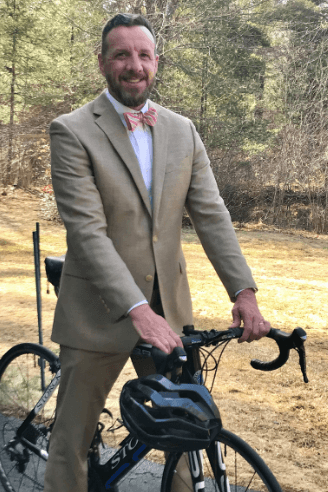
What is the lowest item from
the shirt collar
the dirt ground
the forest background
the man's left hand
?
the dirt ground

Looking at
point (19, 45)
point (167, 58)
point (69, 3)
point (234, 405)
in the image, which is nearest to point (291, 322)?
point (234, 405)

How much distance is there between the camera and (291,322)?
7254 millimetres

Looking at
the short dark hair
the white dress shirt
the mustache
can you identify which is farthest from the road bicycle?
the short dark hair

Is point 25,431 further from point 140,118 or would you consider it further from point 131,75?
point 131,75

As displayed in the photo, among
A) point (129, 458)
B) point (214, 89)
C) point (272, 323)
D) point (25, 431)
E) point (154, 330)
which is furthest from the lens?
point (214, 89)

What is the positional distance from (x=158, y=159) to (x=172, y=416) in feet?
3.12

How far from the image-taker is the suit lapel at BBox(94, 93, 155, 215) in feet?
6.49

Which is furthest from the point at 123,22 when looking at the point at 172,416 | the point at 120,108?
the point at 172,416

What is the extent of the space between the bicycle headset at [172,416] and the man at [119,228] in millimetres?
332

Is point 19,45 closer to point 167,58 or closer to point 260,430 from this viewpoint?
point 167,58

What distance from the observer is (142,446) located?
2.02 m

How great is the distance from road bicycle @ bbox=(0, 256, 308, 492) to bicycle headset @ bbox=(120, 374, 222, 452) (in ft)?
0.21

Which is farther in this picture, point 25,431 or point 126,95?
point 25,431

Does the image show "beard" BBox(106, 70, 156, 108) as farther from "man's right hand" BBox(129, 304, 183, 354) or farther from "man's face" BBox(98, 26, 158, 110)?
"man's right hand" BBox(129, 304, 183, 354)
